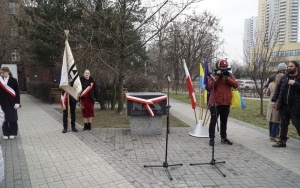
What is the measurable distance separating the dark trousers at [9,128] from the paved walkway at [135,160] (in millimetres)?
249

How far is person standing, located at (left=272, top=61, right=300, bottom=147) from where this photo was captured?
6.58 m

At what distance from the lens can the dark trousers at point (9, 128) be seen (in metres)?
7.63

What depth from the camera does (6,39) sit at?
30984mm

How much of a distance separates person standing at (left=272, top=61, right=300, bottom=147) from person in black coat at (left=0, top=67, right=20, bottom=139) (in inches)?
256

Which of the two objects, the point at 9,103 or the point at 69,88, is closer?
the point at 9,103

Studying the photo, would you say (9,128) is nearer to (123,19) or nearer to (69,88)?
(69,88)

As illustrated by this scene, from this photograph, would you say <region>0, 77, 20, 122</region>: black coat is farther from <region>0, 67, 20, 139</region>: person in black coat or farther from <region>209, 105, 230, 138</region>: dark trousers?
<region>209, 105, 230, 138</region>: dark trousers

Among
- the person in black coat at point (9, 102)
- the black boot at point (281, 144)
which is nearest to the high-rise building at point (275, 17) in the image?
the black boot at point (281, 144)

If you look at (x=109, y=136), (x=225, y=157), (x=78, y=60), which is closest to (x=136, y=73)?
(x=78, y=60)

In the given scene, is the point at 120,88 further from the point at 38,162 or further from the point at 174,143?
the point at 38,162

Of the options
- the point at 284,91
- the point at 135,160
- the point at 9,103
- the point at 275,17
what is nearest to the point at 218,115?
the point at 284,91

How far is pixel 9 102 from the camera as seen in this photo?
7.62 metres

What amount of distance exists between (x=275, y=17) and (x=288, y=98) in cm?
1054

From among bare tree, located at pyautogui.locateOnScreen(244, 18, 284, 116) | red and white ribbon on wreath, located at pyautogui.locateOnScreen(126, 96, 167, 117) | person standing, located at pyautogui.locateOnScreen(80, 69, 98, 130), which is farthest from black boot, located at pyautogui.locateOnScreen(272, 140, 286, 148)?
bare tree, located at pyautogui.locateOnScreen(244, 18, 284, 116)
